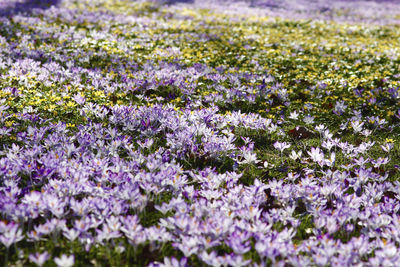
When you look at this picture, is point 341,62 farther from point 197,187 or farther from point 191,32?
point 197,187

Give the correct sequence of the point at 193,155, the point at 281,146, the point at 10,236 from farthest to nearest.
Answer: the point at 281,146 → the point at 193,155 → the point at 10,236

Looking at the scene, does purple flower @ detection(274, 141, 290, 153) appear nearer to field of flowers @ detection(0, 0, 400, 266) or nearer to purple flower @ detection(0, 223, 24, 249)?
field of flowers @ detection(0, 0, 400, 266)

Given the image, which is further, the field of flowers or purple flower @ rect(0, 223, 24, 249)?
the field of flowers

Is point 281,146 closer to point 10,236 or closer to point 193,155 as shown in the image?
point 193,155

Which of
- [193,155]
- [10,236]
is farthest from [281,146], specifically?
[10,236]

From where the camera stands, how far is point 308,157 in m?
4.31

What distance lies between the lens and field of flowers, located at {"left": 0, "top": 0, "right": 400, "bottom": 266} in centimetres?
265

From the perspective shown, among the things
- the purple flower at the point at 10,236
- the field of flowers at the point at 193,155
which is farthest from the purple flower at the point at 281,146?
the purple flower at the point at 10,236

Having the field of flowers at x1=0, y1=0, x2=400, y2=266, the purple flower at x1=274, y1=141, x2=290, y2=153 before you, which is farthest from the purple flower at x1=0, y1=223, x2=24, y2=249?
the purple flower at x1=274, y1=141, x2=290, y2=153

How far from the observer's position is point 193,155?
13.1ft

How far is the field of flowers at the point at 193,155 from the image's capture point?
8.71ft

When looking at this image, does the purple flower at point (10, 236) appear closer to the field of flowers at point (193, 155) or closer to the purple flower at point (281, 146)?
the field of flowers at point (193, 155)

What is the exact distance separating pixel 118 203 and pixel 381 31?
53.0ft

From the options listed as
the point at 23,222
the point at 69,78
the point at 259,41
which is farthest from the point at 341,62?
the point at 23,222
